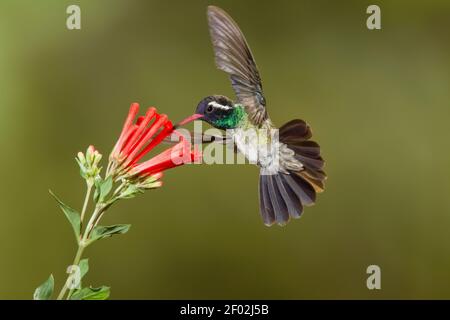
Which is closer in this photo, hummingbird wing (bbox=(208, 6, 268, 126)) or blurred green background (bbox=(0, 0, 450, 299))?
hummingbird wing (bbox=(208, 6, 268, 126))

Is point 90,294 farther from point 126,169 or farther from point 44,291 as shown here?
point 126,169

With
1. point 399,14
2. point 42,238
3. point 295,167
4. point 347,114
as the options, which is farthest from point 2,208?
point 399,14

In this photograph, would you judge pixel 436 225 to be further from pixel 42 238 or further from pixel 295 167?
pixel 295 167

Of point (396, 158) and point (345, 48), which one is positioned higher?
point (345, 48)

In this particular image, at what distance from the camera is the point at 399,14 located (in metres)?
5.02

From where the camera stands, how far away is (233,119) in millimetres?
1926

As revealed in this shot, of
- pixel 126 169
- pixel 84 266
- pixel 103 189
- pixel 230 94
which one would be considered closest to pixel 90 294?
pixel 84 266

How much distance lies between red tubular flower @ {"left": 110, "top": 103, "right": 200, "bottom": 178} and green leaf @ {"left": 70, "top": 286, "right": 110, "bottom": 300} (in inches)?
11.2

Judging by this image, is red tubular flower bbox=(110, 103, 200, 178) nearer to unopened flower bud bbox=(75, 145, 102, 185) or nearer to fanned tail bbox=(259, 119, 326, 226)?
unopened flower bud bbox=(75, 145, 102, 185)

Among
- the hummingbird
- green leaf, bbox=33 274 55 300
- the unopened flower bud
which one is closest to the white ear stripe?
the hummingbird

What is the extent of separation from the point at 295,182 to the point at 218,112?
1.01 ft

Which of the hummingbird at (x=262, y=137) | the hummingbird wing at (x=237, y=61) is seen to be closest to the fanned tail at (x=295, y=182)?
the hummingbird at (x=262, y=137)

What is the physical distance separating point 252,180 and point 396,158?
1125 mm

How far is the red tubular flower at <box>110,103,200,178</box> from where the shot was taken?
1.47 m
